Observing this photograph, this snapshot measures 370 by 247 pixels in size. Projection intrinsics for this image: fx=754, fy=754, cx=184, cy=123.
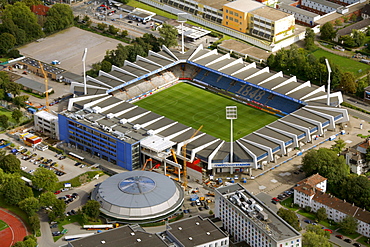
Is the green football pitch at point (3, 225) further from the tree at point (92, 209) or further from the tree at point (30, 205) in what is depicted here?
the tree at point (92, 209)

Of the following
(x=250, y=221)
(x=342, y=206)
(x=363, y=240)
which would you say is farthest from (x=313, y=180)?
(x=250, y=221)

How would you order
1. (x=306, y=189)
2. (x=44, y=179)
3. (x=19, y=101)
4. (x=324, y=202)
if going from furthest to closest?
(x=19, y=101), (x=44, y=179), (x=306, y=189), (x=324, y=202)

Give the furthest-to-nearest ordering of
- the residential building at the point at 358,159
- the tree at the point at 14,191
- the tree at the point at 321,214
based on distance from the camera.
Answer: the residential building at the point at 358,159 < the tree at the point at 14,191 < the tree at the point at 321,214

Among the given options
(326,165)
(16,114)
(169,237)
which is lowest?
(16,114)

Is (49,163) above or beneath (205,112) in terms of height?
beneath

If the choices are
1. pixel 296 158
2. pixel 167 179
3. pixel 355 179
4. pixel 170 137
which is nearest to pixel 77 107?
pixel 170 137

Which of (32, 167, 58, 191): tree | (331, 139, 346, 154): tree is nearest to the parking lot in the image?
(32, 167, 58, 191): tree

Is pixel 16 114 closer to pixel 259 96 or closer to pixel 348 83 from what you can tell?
pixel 259 96

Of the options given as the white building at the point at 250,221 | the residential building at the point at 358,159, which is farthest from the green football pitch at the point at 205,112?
the white building at the point at 250,221
